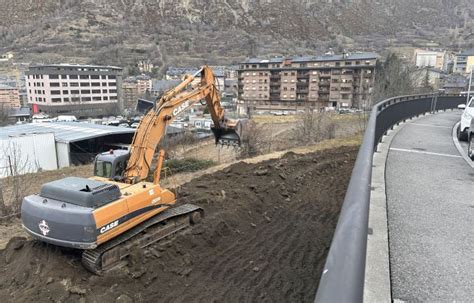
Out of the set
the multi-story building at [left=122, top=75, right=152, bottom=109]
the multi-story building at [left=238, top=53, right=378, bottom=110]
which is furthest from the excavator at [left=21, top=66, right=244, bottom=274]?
the multi-story building at [left=122, top=75, right=152, bottom=109]

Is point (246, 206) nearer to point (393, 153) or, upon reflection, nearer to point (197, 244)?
point (197, 244)

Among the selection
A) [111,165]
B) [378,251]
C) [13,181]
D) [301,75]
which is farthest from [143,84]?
[378,251]

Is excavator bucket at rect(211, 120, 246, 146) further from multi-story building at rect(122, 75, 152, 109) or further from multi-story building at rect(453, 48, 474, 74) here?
multi-story building at rect(453, 48, 474, 74)

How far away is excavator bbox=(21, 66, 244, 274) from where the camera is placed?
7.06 metres

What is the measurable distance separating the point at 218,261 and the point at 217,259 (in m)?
0.09

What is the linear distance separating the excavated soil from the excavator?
433 millimetres

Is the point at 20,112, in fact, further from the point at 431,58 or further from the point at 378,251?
the point at 431,58

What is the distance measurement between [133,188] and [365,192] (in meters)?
6.51

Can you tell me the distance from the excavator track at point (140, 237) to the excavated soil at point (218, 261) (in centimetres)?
21

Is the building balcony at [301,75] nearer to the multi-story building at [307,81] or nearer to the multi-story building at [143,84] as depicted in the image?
the multi-story building at [307,81]

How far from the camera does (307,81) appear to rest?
78.6 m

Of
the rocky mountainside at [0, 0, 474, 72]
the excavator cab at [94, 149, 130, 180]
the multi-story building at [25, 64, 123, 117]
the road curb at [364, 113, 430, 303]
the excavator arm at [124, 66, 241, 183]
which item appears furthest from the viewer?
the rocky mountainside at [0, 0, 474, 72]

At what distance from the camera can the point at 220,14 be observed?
19825 cm

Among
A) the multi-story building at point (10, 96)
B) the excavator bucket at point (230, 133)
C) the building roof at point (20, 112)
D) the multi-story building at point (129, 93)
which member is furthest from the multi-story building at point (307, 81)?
the excavator bucket at point (230, 133)
